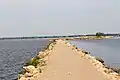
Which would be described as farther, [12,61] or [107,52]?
[107,52]

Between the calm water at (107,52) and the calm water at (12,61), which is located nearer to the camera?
the calm water at (12,61)

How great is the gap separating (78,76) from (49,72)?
2.70 metres

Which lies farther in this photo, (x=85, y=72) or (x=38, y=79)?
(x=85, y=72)

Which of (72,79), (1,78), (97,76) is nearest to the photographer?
(72,79)

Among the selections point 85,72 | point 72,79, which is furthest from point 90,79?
point 85,72

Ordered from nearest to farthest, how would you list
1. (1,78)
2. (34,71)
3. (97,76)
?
1. (97,76)
2. (34,71)
3. (1,78)

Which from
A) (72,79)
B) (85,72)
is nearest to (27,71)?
(85,72)

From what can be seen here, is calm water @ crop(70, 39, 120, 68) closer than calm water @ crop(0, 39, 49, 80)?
No

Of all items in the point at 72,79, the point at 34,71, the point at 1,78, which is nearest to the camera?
the point at 72,79

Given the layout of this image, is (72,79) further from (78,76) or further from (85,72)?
(85,72)

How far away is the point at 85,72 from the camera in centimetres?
2075

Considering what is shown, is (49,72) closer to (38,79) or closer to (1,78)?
(38,79)

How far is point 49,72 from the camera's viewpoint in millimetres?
21234

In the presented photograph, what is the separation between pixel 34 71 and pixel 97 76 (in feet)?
15.1
